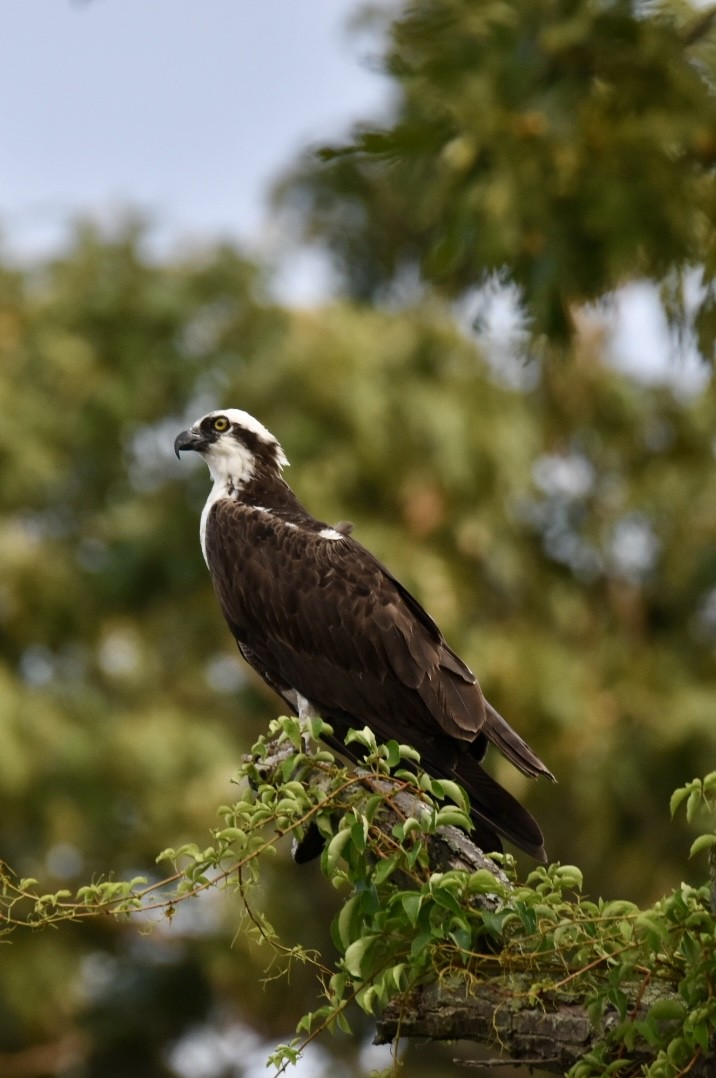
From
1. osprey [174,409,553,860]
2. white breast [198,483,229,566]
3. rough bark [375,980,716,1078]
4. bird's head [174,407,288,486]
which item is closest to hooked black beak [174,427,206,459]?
bird's head [174,407,288,486]

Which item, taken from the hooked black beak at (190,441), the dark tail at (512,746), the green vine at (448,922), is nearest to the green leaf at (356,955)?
the green vine at (448,922)

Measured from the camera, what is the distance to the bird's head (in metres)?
7.89

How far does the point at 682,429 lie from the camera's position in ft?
60.8

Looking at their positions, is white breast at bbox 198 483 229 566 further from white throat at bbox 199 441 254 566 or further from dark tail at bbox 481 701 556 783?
dark tail at bbox 481 701 556 783

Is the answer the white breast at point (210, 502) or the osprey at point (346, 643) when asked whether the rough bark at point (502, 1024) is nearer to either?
the osprey at point (346, 643)

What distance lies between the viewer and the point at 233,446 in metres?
7.95

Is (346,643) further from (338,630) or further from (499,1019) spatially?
(499,1019)

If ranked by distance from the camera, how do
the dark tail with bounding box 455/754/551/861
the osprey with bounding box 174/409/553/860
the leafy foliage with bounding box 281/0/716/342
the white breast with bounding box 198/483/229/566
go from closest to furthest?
1. the leafy foliage with bounding box 281/0/716/342
2. the dark tail with bounding box 455/754/551/861
3. the osprey with bounding box 174/409/553/860
4. the white breast with bounding box 198/483/229/566

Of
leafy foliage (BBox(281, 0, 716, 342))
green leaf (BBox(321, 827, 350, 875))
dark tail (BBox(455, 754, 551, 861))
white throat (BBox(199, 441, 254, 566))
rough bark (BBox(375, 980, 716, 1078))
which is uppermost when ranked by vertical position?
white throat (BBox(199, 441, 254, 566))

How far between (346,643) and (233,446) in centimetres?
156

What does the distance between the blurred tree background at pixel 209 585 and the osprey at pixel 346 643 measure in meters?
7.70

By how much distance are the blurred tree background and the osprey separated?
7.70 m

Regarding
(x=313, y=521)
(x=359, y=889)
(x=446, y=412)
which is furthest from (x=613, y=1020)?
(x=446, y=412)

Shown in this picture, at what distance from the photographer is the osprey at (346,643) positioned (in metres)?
6.18
